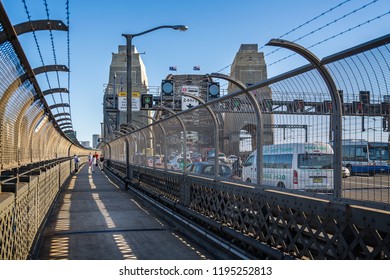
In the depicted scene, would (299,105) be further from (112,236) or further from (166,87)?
(166,87)

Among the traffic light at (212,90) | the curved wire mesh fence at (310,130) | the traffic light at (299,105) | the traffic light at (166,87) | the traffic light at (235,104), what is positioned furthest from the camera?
the traffic light at (166,87)

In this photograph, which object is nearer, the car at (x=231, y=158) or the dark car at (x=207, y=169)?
the car at (x=231, y=158)

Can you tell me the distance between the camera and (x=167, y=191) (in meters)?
12.0

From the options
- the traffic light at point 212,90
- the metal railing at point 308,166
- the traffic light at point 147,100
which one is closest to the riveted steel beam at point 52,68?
the metal railing at point 308,166

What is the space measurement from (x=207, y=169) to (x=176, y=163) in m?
2.77

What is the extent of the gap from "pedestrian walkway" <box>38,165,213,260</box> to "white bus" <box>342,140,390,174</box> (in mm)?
3212

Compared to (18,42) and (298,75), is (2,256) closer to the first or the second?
(18,42)

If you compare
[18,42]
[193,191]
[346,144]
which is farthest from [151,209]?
[346,144]

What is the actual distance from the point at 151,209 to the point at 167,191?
102 centimetres

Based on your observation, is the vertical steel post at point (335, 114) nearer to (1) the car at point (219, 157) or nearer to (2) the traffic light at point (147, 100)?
(1) the car at point (219, 157)

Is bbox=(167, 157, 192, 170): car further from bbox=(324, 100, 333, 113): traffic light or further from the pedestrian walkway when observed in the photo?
bbox=(324, 100, 333, 113): traffic light

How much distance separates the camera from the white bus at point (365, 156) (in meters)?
4.03

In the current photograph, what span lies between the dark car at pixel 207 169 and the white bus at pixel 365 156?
10.2ft

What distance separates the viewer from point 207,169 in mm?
8758
